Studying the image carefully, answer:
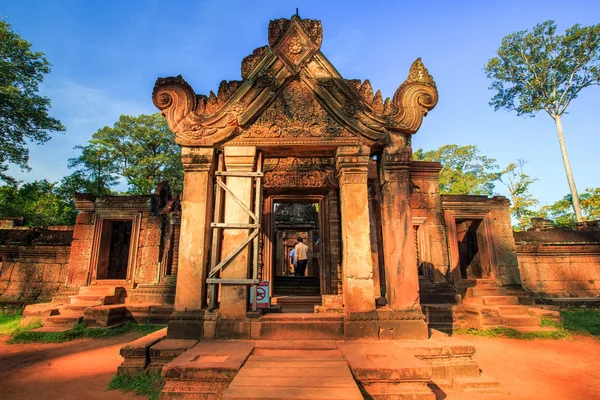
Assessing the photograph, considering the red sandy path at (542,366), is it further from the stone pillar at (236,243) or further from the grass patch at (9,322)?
the grass patch at (9,322)

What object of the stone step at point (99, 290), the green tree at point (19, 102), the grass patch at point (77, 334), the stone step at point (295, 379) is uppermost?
the green tree at point (19, 102)

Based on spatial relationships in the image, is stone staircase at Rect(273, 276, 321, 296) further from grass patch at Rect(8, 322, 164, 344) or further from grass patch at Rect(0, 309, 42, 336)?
grass patch at Rect(0, 309, 42, 336)

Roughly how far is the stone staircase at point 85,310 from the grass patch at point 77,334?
0.90 ft

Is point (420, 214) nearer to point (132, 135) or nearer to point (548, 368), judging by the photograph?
point (548, 368)

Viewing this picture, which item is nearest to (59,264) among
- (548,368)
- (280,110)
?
(280,110)

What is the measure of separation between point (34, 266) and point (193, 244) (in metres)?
10.4

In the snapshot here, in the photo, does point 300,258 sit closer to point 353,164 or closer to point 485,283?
point 485,283

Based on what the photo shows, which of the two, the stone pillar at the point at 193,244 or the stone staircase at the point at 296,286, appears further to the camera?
the stone staircase at the point at 296,286

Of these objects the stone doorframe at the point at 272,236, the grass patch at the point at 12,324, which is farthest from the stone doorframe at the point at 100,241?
the stone doorframe at the point at 272,236

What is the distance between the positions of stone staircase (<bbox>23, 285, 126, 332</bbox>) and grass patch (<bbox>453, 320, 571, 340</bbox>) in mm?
9486

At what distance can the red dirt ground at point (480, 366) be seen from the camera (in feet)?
14.4

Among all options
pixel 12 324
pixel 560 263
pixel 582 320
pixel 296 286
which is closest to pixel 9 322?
pixel 12 324

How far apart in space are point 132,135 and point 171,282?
23.2 meters

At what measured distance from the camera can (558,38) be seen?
66.2 ft
